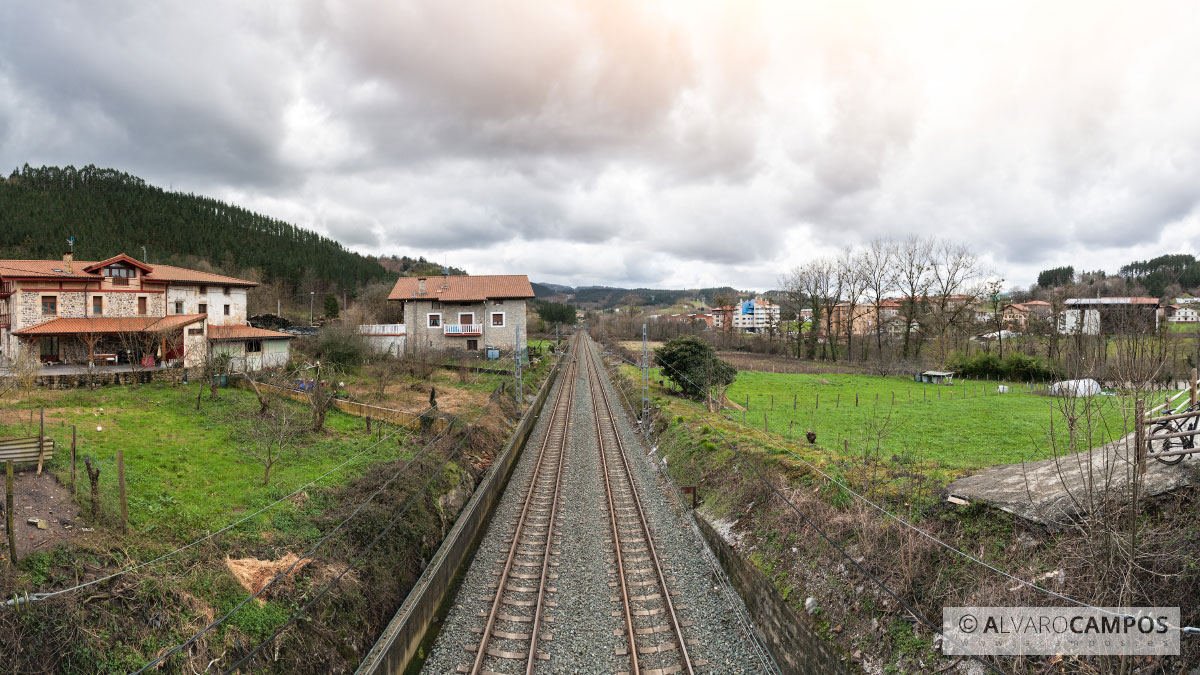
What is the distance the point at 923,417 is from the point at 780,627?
58.4 ft

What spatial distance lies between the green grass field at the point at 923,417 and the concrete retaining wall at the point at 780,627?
445 cm

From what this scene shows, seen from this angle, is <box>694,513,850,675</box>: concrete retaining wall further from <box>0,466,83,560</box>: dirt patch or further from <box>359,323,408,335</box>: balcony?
<box>359,323,408,335</box>: balcony

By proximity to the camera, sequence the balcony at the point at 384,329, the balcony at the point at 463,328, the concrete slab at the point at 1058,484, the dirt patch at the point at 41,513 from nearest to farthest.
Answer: the concrete slab at the point at 1058,484, the dirt patch at the point at 41,513, the balcony at the point at 384,329, the balcony at the point at 463,328

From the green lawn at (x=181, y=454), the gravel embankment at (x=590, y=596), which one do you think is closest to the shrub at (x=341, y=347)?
the green lawn at (x=181, y=454)

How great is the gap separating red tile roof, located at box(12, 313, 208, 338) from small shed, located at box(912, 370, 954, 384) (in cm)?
5135

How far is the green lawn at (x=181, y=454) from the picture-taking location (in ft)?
33.7

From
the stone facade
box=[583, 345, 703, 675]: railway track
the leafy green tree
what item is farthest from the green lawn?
the leafy green tree

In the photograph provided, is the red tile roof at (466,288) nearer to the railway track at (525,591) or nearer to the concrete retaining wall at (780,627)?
the railway track at (525,591)

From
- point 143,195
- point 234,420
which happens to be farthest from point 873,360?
point 143,195

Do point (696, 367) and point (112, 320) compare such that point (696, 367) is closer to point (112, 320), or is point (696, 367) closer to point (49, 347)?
point (112, 320)

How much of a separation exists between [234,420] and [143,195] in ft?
396

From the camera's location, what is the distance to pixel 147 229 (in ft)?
294

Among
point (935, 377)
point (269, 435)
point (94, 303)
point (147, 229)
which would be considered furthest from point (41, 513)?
point (147, 229)

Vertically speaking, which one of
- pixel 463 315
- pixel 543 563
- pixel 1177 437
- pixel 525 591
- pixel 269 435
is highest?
pixel 463 315
